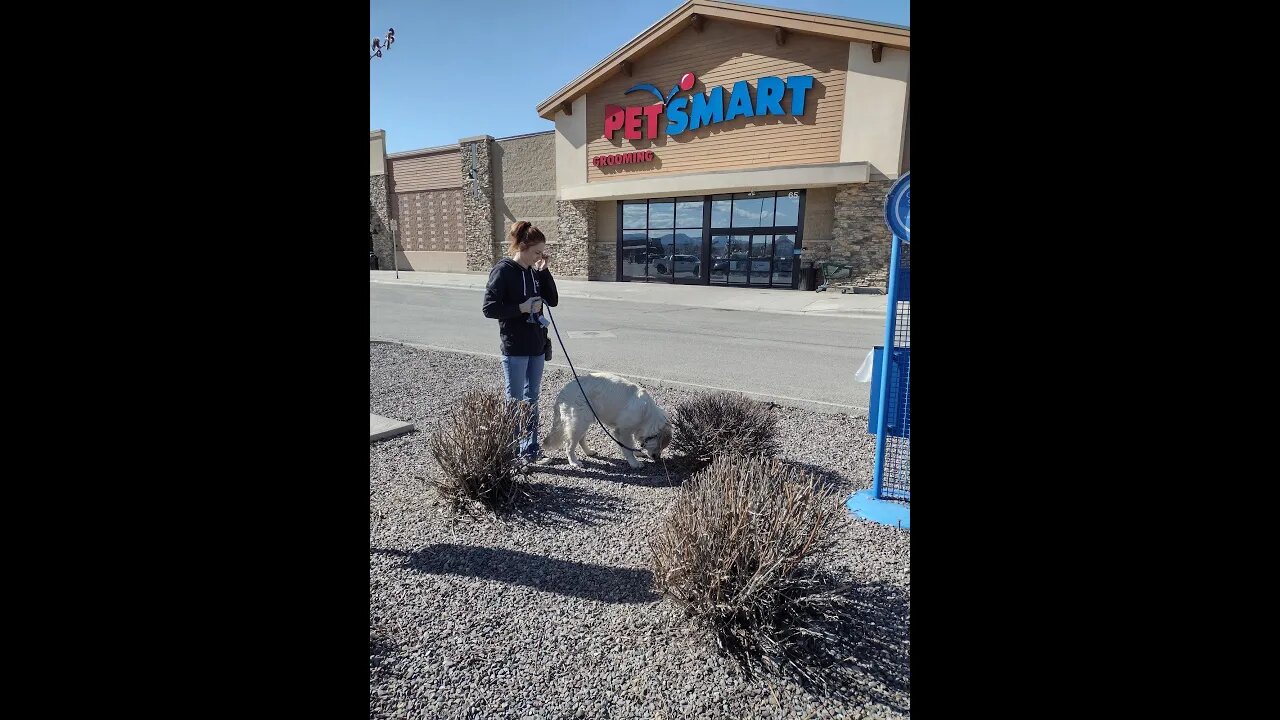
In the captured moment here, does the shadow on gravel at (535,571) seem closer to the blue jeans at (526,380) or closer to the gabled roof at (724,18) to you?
the blue jeans at (526,380)

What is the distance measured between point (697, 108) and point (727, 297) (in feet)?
22.8

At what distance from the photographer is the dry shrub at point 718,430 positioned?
13.6ft

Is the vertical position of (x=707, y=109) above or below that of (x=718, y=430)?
above

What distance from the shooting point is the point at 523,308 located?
13.8 feet

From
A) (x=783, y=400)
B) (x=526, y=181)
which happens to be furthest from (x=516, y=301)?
(x=526, y=181)

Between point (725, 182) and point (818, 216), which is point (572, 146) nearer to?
point (725, 182)

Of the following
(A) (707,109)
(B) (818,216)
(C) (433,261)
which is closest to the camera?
(B) (818,216)

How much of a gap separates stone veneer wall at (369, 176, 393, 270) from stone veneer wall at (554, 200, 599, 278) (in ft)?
39.1
